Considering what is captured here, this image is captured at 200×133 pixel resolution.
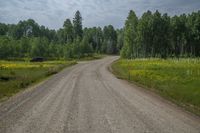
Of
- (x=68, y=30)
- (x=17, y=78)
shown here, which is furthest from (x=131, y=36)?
(x=68, y=30)

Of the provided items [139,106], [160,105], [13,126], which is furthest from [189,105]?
[13,126]

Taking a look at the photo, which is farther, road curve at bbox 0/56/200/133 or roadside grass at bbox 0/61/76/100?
roadside grass at bbox 0/61/76/100

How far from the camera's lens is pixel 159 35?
107562mm

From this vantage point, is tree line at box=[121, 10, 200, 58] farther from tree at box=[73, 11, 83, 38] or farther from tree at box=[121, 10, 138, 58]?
tree at box=[73, 11, 83, 38]

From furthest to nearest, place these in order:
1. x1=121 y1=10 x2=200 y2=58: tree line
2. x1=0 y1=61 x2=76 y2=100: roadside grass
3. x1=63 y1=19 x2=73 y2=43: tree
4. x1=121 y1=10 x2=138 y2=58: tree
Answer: x1=63 y1=19 x2=73 y2=43: tree → x1=121 y1=10 x2=200 y2=58: tree line → x1=121 y1=10 x2=138 y2=58: tree → x1=0 y1=61 x2=76 y2=100: roadside grass

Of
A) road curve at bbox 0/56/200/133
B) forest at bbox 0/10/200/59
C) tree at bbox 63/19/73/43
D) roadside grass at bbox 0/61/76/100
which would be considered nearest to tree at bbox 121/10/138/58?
forest at bbox 0/10/200/59

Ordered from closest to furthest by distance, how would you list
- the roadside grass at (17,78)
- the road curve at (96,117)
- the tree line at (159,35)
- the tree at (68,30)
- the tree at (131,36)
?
the road curve at (96,117) → the roadside grass at (17,78) → the tree at (131,36) → the tree line at (159,35) → the tree at (68,30)

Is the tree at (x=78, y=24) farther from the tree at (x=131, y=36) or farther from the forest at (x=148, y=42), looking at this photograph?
the tree at (x=131, y=36)

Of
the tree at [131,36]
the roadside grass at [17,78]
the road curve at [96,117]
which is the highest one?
the tree at [131,36]

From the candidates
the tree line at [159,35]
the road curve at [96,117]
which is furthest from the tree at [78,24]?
the road curve at [96,117]

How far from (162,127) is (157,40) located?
98.6 metres

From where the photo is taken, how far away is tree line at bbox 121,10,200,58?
100688 mm

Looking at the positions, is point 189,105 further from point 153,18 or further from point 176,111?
point 153,18

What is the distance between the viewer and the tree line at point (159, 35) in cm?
10069
